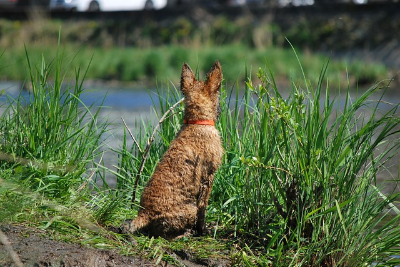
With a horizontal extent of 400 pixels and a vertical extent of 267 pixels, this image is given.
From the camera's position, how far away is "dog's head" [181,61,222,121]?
390 cm

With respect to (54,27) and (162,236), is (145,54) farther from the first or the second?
(162,236)

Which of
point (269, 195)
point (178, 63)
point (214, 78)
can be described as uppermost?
point (214, 78)

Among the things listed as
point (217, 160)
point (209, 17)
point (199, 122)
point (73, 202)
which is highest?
point (209, 17)

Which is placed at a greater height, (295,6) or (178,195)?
(295,6)

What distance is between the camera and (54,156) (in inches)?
173

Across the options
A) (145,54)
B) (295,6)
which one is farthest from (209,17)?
Result: (145,54)

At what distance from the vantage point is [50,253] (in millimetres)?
3188

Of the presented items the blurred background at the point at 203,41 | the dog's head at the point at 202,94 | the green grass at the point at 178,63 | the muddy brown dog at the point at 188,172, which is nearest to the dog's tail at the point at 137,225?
the muddy brown dog at the point at 188,172

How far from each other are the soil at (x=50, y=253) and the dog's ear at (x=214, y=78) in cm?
118

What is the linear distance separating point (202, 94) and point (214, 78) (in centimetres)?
14

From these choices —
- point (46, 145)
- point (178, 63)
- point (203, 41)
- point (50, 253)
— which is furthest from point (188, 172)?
point (203, 41)

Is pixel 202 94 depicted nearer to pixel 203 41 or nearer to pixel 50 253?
pixel 50 253

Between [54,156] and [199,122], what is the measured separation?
1252 mm

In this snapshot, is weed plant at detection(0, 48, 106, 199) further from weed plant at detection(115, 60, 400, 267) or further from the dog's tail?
weed plant at detection(115, 60, 400, 267)
